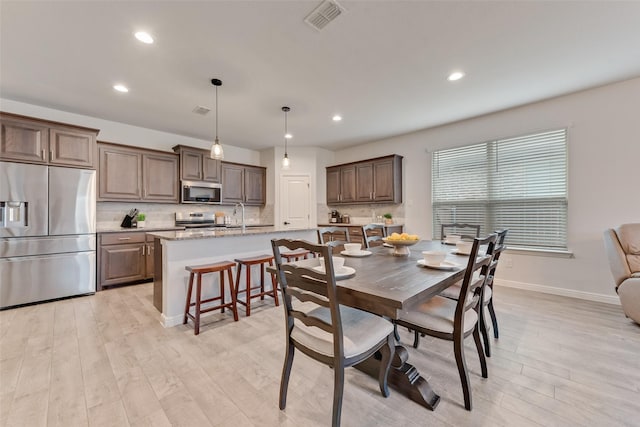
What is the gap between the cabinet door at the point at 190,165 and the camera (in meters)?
4.66

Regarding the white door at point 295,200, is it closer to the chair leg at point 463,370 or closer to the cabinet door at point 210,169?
the cabinet door at point 210,169

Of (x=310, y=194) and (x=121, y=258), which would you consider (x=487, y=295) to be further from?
(x=121, y=258)

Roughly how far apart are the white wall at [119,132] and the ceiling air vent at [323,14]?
11.7 feet

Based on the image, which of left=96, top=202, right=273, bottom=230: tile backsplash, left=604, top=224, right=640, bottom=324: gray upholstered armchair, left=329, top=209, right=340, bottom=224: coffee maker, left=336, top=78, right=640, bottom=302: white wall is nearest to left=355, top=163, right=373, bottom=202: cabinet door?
left=329, top=209, right=340, bottom=224: coffee maker

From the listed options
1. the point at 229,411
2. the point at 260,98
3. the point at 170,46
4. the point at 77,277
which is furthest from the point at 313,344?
the point at 77,277

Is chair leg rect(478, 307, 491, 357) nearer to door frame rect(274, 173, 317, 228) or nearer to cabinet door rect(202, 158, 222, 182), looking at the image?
door frame rect(274, 173, 317, 228)

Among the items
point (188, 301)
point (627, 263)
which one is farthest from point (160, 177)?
point (627, 263)

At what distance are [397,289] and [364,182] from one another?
424cm

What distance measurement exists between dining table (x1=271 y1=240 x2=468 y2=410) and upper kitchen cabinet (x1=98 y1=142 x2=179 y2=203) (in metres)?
3.85

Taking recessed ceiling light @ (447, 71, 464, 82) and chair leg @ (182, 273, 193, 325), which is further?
recessed ceiling light @ (447, 71, 464, 82)

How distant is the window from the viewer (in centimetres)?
346

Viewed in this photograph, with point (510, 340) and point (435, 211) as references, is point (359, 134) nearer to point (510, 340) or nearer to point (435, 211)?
point (435, 211)

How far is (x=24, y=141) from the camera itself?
311 centimetres

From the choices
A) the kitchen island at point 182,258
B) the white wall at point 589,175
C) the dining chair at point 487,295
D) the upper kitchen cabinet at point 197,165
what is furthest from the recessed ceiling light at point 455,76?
the upper kitchen cabinet at point 197,165
